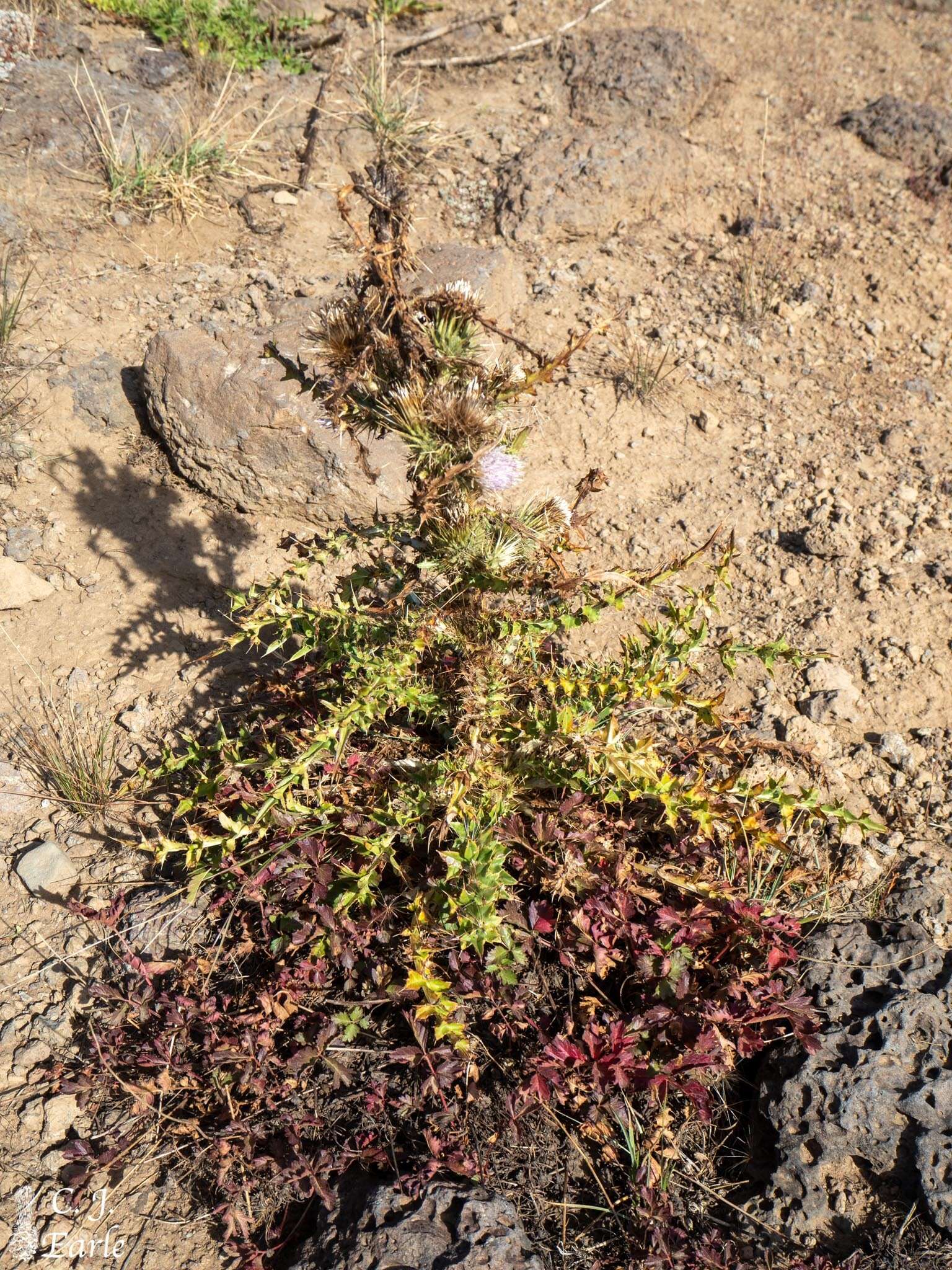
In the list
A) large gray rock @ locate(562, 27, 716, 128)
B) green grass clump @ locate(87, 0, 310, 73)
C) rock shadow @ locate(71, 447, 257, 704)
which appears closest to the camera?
rock shadow @ locate(71, 447, 257, 704)

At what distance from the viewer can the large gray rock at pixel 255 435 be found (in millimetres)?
3902

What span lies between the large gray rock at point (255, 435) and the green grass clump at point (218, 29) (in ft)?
10.5

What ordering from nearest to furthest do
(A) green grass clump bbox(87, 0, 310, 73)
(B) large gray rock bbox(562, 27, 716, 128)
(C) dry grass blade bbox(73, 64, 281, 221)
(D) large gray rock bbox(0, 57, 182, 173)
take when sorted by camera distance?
(C) dry grass blade bbox(73, 64, 281, 221) → (D) large gray rock bbox(0, 57, 182, 173) → (B) large gray rock bbox(562, 27, 716, 128) → (A) green grass clump bbox(87, 0, 310, 73)

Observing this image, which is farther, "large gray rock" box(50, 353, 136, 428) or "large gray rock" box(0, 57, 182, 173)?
"large gray rock" box(0, 57, 182, 173)

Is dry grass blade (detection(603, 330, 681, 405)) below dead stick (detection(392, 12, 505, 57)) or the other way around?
below

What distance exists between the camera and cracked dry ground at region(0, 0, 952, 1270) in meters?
3.30

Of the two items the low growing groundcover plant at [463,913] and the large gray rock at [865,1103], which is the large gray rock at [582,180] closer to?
the low growing groundcover plant at [463,913]

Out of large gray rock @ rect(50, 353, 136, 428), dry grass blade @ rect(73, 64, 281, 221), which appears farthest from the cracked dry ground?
dry grass blade @ rect(73, 64, 281, 221)

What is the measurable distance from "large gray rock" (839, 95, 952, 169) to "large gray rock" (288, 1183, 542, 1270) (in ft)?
20.7

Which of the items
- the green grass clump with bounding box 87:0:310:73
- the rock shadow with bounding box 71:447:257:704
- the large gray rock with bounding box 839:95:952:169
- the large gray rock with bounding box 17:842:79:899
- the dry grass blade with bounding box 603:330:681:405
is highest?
the green grass clump with bounding box 87:0:310:73

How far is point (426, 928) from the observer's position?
103 inches

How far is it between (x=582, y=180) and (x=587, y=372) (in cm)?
153
